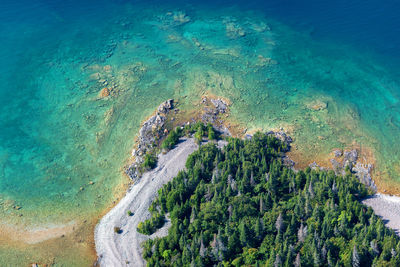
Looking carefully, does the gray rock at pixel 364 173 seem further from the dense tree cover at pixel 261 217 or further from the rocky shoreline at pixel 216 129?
the dense tree cover at pixel 261 217

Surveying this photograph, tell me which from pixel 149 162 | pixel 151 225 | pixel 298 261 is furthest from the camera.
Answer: pixel 149 162

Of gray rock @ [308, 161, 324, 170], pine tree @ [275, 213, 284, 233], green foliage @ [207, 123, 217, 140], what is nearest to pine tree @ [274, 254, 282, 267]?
pine tree @ [275, 213, 284, 233]

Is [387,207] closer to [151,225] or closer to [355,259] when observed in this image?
[355,259]

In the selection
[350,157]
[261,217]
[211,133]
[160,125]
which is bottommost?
[261,217]

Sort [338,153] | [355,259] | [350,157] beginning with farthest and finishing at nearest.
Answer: [338,153], [350,157], [355,259]

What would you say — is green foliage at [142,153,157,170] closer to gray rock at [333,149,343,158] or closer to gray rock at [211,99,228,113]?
gray rock at [211,99,228,113]

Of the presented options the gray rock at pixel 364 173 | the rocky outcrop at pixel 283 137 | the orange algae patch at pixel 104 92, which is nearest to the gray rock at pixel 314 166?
the rocky outcrop at pixel 283 137

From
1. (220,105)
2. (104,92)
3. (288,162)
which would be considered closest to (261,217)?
(288,162)
